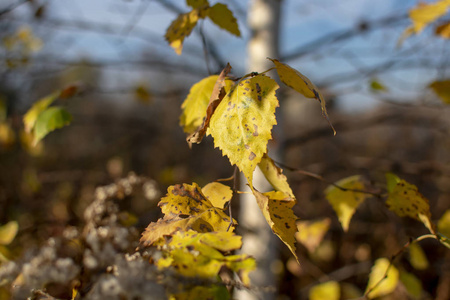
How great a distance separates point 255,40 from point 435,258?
2.58 metres

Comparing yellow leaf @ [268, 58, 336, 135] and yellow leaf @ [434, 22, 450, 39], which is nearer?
yellow leaf @ [268, 58, 336, 135]

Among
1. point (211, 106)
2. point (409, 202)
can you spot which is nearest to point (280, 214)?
point (211, 106)

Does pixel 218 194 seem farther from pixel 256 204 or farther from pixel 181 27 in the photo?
pixel 256 204

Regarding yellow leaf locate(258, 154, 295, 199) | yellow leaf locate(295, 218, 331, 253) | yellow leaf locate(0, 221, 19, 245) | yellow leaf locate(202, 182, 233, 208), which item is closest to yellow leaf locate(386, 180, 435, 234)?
yellow leaf locate(258, 154, 295, 199)

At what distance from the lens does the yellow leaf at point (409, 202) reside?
74 cm

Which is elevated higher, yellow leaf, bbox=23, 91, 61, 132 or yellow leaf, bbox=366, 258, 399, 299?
yellow leaf, bbox=23, 91, 61, 132

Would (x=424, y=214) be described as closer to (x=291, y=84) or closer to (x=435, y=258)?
(x=291, y=84)

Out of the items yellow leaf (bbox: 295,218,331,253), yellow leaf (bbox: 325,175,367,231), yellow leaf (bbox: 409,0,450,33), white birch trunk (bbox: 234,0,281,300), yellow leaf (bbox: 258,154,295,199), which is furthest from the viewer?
yellow leaf (bbox: 295,218,331,253)

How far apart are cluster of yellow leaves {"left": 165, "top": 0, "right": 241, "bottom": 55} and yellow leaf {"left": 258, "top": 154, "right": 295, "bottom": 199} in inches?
12.9

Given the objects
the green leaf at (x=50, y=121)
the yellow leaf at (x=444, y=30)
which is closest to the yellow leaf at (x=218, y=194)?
the green leaf at (x=50, y=121)

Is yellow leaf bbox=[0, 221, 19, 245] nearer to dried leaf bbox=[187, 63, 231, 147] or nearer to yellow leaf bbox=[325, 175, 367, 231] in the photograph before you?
dried leaf bbox=[187, 63, 231, 147]

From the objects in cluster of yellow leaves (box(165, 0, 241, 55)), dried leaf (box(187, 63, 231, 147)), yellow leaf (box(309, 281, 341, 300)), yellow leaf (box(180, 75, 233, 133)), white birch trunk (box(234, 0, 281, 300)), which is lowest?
yellow leaf (box(309, 281, 341, 300))

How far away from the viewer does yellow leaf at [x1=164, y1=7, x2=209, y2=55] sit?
750mm

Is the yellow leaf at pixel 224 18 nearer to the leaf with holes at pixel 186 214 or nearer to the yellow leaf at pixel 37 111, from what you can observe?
the leaf with holes at pixel 186 214
